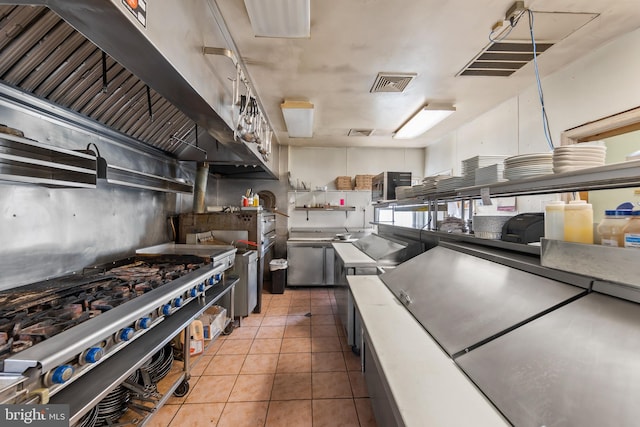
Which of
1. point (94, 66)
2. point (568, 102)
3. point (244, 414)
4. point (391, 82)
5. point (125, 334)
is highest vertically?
point (391, 82)

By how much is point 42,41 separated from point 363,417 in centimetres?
285

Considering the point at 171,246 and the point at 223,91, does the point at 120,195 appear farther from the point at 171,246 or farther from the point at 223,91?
the point at 223,91

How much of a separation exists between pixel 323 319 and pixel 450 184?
2364mm

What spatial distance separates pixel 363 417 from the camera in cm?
176

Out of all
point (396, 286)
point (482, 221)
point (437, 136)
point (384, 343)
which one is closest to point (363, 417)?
point (396, 286)

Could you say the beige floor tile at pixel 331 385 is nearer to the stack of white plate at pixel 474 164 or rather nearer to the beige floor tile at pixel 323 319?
the beige floor tile at pixel 323 319

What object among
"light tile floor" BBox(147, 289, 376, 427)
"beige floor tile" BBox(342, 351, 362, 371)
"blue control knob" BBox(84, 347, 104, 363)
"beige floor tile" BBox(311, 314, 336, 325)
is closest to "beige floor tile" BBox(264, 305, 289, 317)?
"light tile floor" BBox(147, 289, 376, 427)

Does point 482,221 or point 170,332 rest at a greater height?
point 482,221

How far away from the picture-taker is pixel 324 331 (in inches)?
118

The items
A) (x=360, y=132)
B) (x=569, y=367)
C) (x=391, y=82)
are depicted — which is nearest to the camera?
(x=569, y=367)

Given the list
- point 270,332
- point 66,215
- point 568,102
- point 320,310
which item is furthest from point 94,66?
point 568,102

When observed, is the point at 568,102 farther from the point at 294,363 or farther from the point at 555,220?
the point at 294,363

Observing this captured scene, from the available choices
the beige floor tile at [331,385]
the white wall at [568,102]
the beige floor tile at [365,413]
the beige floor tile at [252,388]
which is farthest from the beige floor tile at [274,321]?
the white wall at [568,102]

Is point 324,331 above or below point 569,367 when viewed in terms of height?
below
